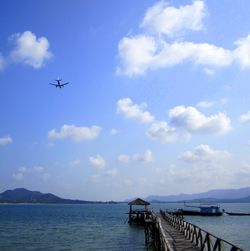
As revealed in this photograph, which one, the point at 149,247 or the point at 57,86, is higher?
the point at 57,86

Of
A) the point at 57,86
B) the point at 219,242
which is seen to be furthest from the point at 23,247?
the point at 219,242

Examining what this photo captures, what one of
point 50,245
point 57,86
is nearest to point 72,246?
point 50,245

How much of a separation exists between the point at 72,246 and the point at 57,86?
1617cm

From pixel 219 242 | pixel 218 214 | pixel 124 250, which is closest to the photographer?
pixel 219 242

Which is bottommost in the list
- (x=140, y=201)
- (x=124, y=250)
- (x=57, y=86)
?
(x=124, y=250)

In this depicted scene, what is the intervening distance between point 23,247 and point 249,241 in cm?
2333

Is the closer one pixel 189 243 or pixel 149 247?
pixel 189 243

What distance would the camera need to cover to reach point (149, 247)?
38.3 metres

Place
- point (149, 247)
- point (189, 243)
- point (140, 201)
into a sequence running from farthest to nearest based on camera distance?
point (140, 201) < point (149, 247) < point (189, 243)

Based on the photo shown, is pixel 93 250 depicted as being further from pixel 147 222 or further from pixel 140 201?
pixel 140 201

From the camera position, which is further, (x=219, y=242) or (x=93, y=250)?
(x=93, y=250)

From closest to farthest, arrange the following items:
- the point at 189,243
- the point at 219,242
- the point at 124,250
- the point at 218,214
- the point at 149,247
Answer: the point at 219,242 → the point at 189,243 → the point at 124,250 → the point at 149,247 → the point at 218,214

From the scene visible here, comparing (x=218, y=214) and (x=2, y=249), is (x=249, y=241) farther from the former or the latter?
(x=218, y=214)

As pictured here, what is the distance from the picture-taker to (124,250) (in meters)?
35.9
